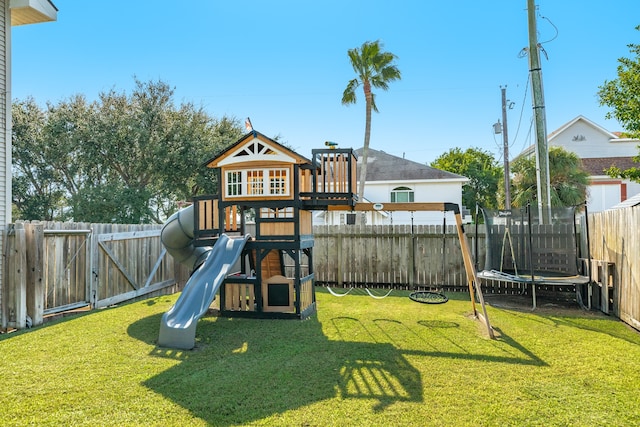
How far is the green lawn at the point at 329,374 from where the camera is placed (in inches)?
125

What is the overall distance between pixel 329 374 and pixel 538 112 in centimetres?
826

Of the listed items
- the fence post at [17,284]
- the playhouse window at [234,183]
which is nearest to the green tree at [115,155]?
the playhouse window at [234,183]

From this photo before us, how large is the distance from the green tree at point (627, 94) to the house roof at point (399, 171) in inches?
426

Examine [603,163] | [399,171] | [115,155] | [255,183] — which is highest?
[603,163]

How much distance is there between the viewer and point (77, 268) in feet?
24.6

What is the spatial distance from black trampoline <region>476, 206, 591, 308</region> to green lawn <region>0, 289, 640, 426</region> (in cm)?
145

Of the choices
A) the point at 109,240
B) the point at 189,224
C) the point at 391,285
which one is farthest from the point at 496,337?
the point at 109,240

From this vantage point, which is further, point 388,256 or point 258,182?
point 388,256

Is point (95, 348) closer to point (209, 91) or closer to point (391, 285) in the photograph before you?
point (391, 285)

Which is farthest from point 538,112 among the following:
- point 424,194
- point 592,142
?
point 592,142

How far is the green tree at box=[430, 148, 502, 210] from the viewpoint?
1292 inches

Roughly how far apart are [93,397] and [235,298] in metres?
3.64

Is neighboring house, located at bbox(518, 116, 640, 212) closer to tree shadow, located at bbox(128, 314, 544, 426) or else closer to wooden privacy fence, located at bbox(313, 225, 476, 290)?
wooden privacy fence, located at bbox(313, 225, 476, 290)

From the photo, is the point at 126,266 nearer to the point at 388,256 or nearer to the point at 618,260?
the point at 388,256
